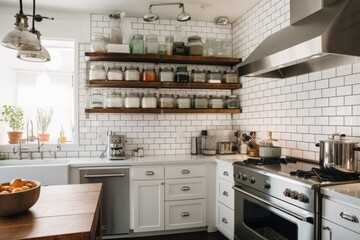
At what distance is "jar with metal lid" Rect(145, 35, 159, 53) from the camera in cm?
353

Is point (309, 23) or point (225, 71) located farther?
point (225, 71)

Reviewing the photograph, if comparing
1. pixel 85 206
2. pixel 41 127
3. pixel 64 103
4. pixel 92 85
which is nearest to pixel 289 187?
pixel 85 206

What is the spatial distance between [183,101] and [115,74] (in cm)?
94

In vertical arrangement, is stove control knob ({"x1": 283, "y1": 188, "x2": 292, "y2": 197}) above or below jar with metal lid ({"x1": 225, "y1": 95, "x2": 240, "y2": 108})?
below

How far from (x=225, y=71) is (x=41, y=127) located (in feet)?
11.9

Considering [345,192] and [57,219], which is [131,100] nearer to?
[57,219]

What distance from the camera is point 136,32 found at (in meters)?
3.72

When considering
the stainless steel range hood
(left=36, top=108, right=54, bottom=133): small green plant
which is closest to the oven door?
the stainless steel range hood

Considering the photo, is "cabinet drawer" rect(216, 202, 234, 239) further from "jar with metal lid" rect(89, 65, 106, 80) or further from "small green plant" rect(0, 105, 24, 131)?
"small green plant" rect(0, 105, 24, 131)

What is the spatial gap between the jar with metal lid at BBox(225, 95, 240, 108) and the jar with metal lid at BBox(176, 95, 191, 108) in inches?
22.3

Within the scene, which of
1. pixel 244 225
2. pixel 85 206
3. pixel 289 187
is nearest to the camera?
pixel 85 206

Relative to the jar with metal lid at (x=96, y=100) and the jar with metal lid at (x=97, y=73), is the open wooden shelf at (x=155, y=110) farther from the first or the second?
the jar with metal lid at (x=97, y=73)

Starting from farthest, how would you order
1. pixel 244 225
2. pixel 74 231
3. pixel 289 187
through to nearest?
pixel 244 225, pixel 289 187, pixel 74 231

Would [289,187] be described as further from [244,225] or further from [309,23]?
[309,23]
